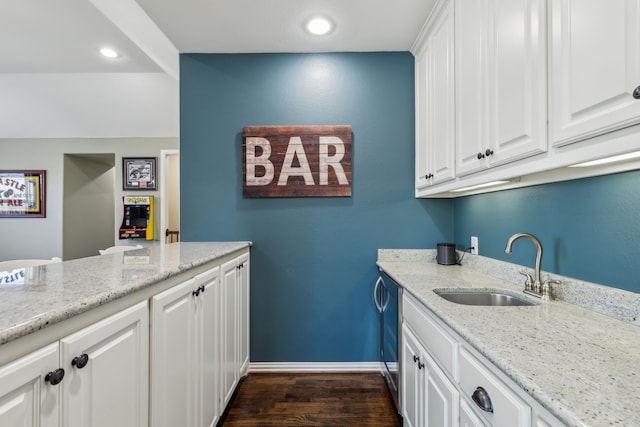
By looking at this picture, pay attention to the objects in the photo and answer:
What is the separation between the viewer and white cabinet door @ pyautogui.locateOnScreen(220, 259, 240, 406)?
5.33 feet

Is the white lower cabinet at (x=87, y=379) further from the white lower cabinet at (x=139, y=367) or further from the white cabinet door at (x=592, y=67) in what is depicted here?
the white cabinet door at (x=592, y=67)

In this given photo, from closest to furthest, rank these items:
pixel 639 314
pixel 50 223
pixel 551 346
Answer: pixel 551 346
pixel 639 314
pixel 50 223

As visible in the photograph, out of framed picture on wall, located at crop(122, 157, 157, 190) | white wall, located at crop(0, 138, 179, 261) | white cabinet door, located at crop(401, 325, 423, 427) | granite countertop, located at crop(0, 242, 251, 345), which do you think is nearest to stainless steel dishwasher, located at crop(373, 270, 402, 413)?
white cabinet door, located at crop(401, 325, 423, 427)

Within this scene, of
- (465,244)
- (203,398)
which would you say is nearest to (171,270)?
(203,398)

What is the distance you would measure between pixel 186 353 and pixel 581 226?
171 cm

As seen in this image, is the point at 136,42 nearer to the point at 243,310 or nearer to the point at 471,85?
the point at 243,310

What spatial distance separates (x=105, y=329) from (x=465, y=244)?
2.09m

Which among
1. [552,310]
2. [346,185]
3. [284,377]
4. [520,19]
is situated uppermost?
[520,19]

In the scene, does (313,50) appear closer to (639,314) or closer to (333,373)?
(639,314)

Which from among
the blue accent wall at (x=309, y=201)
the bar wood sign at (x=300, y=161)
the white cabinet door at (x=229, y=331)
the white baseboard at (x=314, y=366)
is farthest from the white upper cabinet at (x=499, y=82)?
the white baseboard at (x=314, y=366)

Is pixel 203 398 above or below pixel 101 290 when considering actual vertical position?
below

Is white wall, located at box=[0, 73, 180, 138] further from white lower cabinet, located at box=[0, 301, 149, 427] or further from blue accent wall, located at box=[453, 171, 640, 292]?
blue accent wall, located at box=[453, 171, 640, 292]

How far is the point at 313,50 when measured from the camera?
7.26 ft

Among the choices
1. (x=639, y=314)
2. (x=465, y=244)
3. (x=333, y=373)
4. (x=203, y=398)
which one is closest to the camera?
(x=639, y=314)
